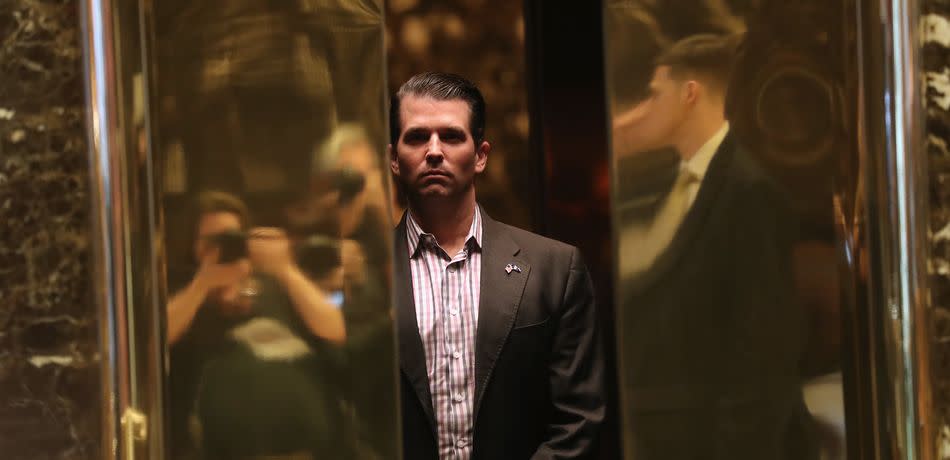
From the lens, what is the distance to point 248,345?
2.24 m

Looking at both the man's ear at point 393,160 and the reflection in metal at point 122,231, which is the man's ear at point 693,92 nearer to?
the man's ear at point 393,160

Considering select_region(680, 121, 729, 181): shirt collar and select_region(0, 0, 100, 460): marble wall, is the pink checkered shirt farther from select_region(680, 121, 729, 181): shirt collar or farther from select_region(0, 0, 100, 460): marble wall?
select_region(0, 0, 100, 460): marble wall

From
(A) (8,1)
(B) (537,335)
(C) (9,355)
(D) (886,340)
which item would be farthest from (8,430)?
(D) (886,340)

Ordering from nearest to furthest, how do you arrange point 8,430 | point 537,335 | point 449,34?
point 8,430 < point 537,335 < point 449,34

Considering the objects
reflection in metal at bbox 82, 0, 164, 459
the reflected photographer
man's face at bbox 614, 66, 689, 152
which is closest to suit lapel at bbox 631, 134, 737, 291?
man's face at bbox 614, 66, 689, 152

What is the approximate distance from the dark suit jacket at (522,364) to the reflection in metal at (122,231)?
496 millimetres

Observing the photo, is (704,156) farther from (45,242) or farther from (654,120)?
(45,242)

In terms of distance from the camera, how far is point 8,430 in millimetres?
2168

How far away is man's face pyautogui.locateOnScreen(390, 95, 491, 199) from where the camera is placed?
2.29m

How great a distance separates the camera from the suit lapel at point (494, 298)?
7.47 feet

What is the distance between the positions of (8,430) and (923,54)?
1.92 m

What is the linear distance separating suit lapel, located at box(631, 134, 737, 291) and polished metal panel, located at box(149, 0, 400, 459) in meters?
0.54

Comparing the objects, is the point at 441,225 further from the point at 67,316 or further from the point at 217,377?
the point at 67,316

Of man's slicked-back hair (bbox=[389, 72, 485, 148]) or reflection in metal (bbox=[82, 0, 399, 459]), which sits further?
man's slicked-back hair (bbox=[389, 72, 485, 148])
